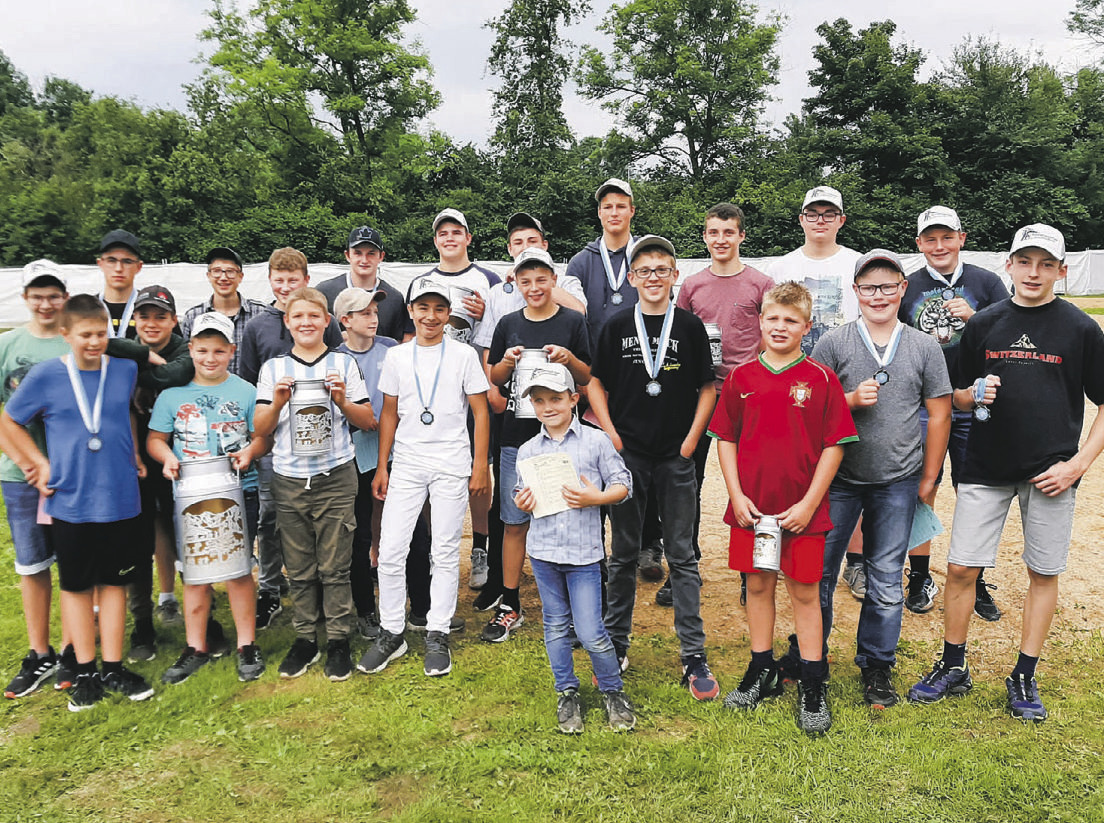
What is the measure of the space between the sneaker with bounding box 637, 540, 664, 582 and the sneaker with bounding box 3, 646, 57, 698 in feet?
12.5

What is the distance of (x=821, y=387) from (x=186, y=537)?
3.39m

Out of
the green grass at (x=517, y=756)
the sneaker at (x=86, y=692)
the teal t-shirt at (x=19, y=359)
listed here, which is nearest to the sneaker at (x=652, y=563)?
the green grass at (x=517, y=756)

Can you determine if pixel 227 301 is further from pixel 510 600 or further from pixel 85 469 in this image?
pixel 510 600

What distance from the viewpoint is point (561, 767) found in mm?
3182

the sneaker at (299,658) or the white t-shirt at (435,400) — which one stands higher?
the white t-shirt at (435,400)

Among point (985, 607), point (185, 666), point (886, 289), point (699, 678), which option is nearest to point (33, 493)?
point (185, 666)

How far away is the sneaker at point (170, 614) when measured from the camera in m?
4.75

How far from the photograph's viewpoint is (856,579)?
5.19 meters

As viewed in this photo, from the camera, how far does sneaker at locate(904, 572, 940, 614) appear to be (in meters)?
4.88

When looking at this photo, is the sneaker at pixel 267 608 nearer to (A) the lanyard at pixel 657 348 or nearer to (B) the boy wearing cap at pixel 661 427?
(B) the boy wearing cap at pixel 661 427

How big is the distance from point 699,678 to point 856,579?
6.62 feet

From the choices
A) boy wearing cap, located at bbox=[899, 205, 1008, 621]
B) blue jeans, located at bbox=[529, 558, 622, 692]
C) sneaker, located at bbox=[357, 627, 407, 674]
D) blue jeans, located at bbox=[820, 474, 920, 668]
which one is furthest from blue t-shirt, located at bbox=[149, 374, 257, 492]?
boy wearing cap, located at bbox=[899, 205, 1008, 621]

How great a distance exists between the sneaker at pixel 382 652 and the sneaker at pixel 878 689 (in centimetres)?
259

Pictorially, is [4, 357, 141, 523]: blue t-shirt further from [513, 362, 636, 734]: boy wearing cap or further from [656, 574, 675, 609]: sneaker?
[656, 574, 675, 609]: sneaker
